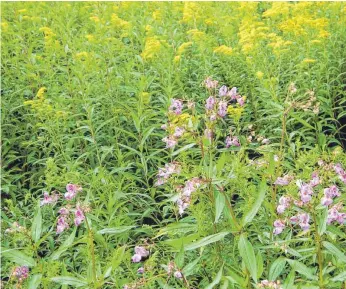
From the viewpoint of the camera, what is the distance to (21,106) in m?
4.85

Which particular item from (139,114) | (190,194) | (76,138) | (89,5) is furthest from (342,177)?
(89,5)

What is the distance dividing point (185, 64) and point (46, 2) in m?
2.32

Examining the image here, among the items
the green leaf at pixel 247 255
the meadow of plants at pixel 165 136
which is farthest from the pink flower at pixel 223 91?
the green leaf at pixel 247 255

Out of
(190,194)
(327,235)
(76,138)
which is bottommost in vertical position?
(76,138)

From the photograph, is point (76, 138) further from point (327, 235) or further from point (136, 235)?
point (327, 235)

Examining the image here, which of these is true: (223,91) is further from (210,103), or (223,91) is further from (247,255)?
(247,255)

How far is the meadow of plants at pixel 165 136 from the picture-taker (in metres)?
2.50

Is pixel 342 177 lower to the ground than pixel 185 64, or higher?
higher

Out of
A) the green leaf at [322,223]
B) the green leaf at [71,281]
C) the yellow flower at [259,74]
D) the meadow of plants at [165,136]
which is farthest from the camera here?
the yellow flower at [259,74]

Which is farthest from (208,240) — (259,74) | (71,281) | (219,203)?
(259,74)

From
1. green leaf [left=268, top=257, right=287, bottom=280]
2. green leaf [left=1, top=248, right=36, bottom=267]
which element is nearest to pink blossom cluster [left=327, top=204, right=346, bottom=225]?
green leaf [left=268, top=257, right=287, bottom=280]

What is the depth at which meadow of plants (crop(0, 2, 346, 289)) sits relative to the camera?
2.50m

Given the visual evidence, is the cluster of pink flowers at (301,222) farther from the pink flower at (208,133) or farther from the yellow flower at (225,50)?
the yellow flower at (225,50)

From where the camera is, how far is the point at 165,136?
4.03m
